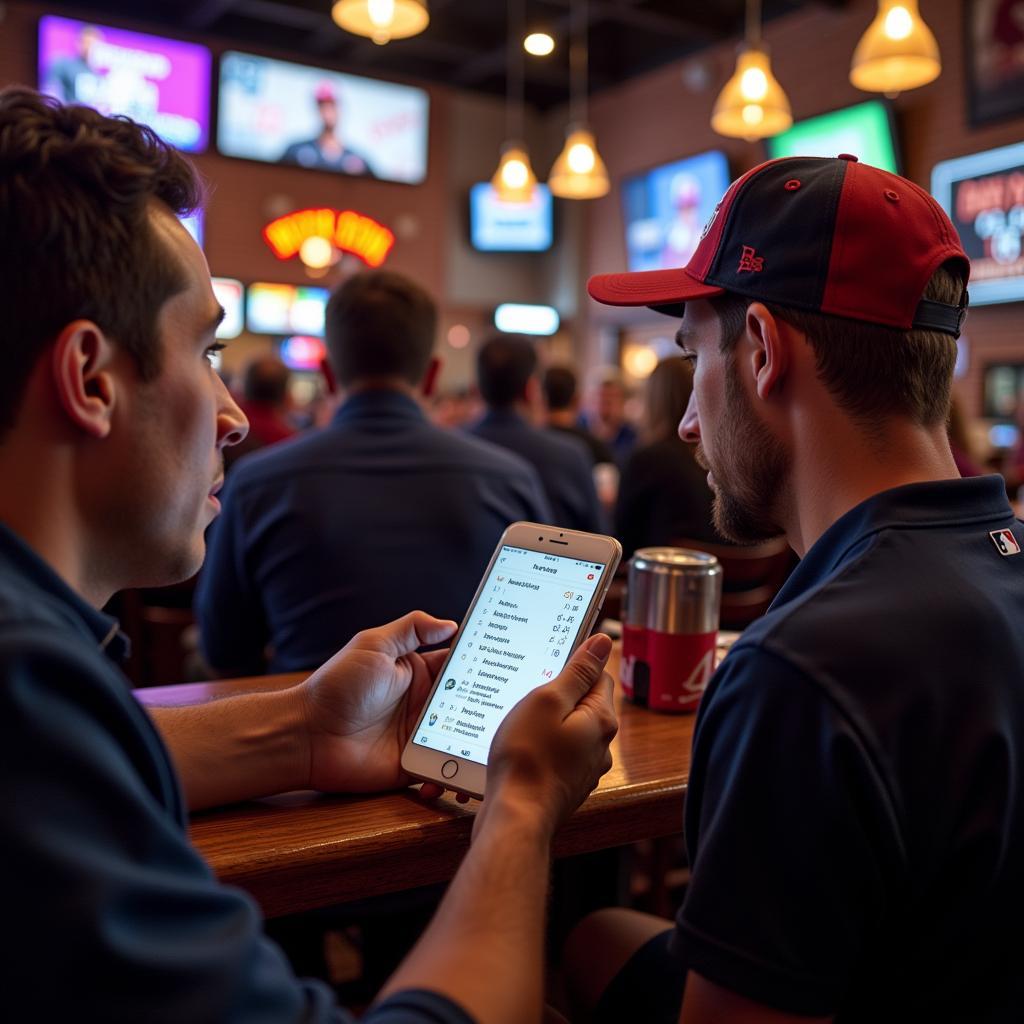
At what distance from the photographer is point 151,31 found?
9398 mm

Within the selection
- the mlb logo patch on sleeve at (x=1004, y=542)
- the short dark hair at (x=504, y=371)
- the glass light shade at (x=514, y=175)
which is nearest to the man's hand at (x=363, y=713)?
the mlb logo patch on sleeve at (x=1004, y=542)

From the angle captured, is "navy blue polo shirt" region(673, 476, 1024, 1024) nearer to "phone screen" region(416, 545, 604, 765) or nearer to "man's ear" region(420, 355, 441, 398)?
"phone screen" region(416, 545, 604, 765)

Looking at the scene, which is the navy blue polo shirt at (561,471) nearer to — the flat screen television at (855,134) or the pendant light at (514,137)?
the pendant light at (514,137)

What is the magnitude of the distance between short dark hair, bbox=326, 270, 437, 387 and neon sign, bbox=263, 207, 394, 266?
27.2ft

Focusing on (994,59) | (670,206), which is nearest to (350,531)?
(994,59)

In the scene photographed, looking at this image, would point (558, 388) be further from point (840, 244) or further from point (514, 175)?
point (840, 244)

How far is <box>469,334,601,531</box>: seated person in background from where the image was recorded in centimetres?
358

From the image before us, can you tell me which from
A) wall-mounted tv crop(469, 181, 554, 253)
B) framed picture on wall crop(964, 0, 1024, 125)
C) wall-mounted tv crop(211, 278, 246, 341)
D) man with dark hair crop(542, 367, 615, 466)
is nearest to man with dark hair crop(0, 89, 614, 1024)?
man with dark hair crop(542, 367, 615, 466)

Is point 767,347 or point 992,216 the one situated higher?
point 992,216

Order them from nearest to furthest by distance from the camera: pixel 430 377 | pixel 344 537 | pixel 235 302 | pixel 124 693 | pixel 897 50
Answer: pixel 124 693
pixel 344 537
pixel 430 377
pixel 897 50
pixel 235 302

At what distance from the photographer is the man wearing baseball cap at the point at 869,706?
0.80 m

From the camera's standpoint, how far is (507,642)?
119 centimetres

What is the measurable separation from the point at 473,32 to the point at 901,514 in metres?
9.94

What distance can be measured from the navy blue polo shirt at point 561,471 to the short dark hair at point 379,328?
1.23 metres
